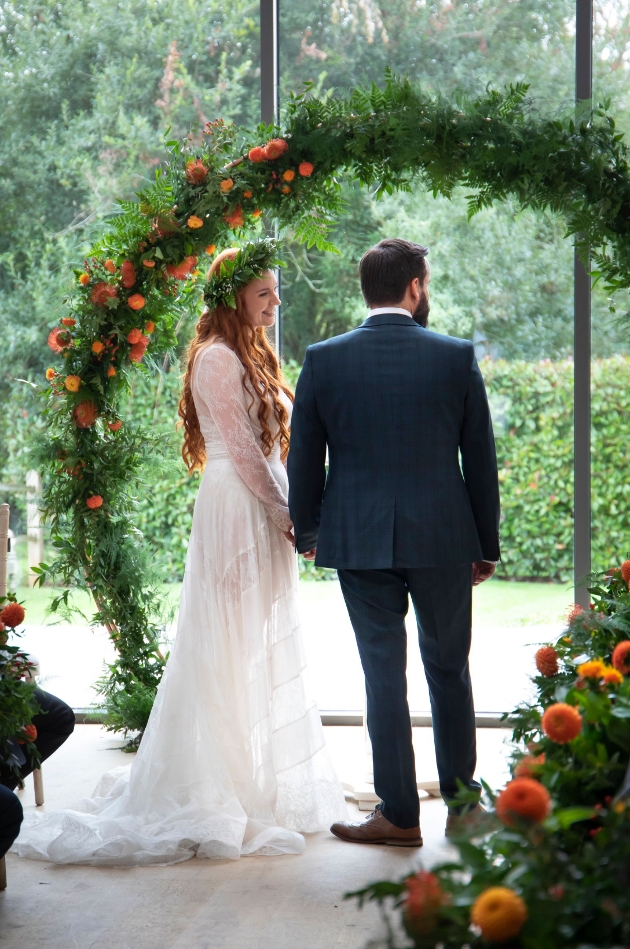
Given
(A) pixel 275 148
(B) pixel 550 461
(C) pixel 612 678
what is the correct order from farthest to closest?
1. (B) pixel 550 461
2. (A) pixel 275 148
3. (C) pixel 612 678

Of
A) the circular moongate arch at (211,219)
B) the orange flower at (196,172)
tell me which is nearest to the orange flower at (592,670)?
the circular moongate arch at (211,219)

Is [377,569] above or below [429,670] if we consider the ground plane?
above

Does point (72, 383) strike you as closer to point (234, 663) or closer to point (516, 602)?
point (234, 663)

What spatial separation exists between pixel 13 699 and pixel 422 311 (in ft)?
5.17

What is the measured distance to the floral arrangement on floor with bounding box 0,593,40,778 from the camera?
2.37 metres

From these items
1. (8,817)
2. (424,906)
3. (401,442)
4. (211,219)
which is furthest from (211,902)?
(211,219)

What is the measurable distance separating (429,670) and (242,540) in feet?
2.21

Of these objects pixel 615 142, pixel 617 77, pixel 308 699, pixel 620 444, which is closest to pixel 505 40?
pixel 617 77

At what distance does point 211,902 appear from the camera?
96.5 inches

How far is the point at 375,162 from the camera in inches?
126

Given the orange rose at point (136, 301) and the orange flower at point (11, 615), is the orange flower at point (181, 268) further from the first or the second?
the orange flower at point (11, 615)

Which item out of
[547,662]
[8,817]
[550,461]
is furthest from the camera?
[550,461]

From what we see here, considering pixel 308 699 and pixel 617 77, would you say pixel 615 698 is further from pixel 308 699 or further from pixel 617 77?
pixel 617 77

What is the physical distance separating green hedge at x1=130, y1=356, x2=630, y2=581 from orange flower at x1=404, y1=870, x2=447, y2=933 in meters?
3.13
